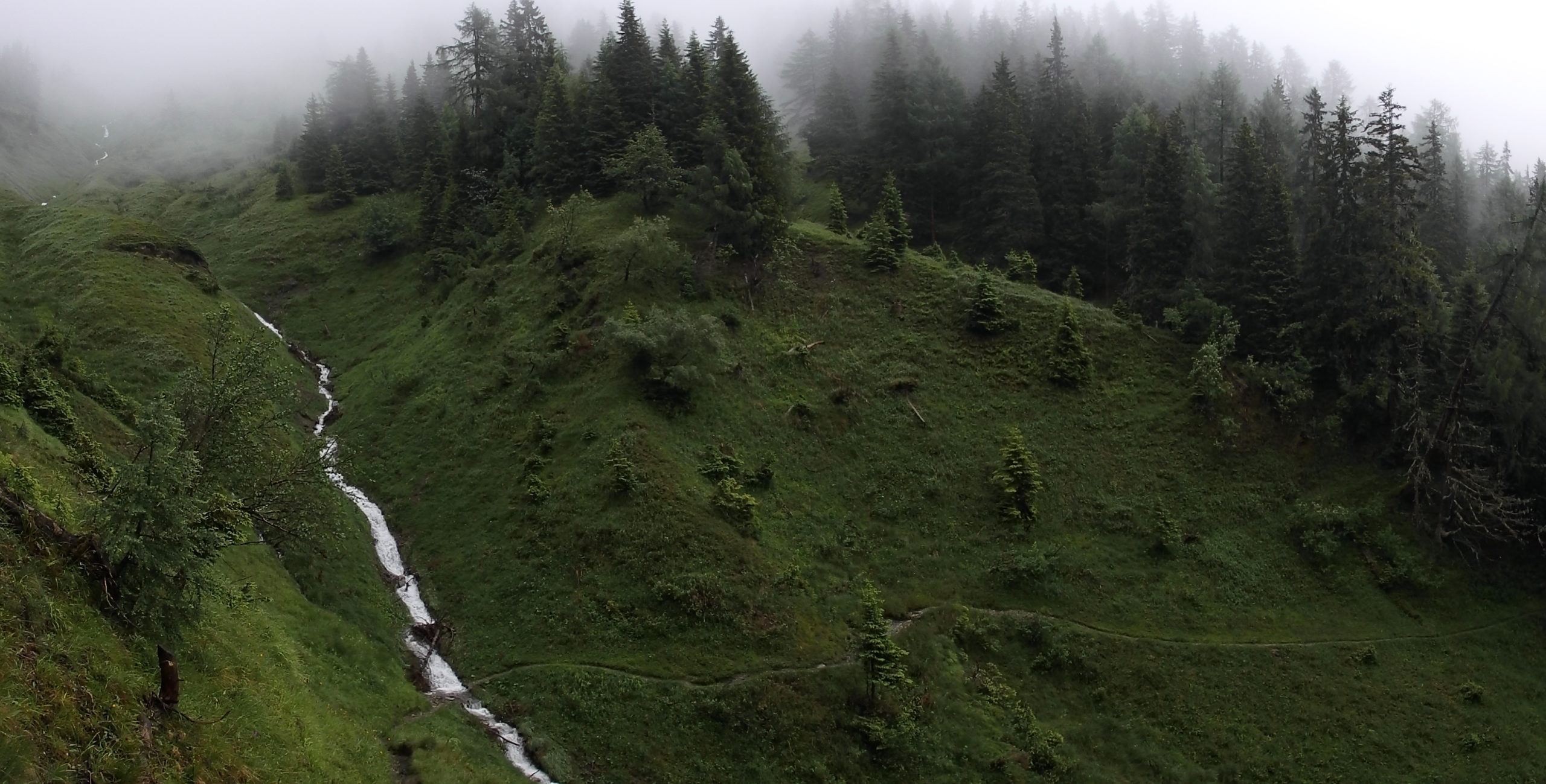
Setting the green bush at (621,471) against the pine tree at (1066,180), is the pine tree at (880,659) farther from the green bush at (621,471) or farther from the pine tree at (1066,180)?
the pine tree at (1066,180)

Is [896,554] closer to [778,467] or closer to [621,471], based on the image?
[778,467]

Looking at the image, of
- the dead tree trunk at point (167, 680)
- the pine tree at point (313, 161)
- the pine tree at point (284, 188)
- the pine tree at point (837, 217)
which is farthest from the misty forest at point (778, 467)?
the pine tree at point (313, 161)

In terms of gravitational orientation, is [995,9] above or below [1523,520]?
above

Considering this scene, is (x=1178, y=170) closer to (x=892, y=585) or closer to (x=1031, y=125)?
(x=1031, y=125)

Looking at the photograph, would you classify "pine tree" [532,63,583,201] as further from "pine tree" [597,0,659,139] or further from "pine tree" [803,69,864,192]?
"pine tree" [803,69,864,192]

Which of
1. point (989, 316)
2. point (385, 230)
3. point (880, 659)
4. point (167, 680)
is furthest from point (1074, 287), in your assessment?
point (167, 680)

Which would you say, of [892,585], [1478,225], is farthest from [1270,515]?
[1478,225]

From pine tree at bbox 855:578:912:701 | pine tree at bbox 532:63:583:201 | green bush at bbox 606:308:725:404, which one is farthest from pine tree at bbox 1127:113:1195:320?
pine tree at bbox 532:63:583:201
